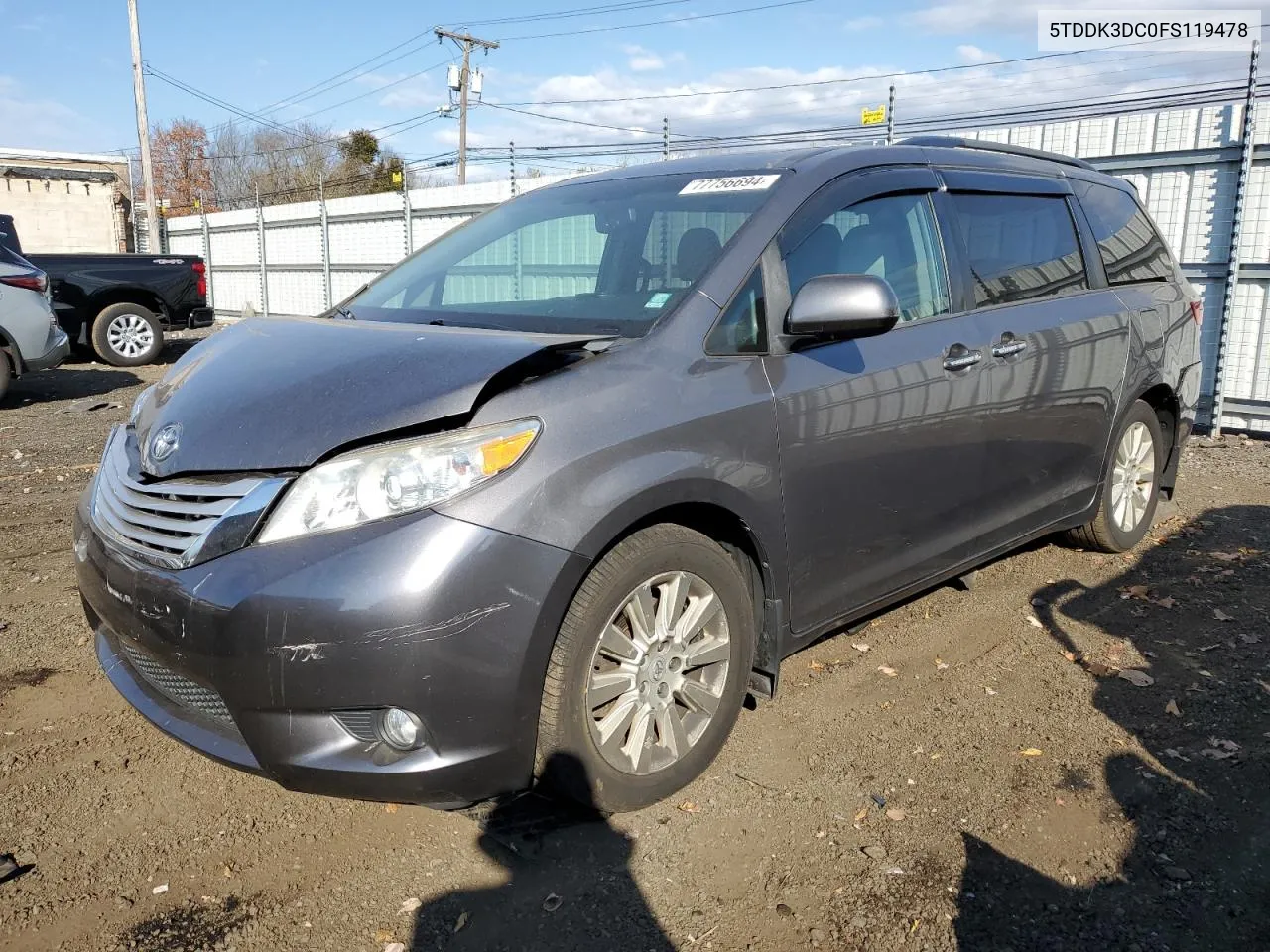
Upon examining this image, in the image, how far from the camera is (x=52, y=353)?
1042 centimetres

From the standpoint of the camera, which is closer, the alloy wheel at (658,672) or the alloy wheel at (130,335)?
the alloy wheel at (658,672)

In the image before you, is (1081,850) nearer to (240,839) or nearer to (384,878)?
(384,878)

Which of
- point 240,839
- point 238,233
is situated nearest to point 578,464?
point 240,839

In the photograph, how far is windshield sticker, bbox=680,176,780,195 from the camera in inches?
128

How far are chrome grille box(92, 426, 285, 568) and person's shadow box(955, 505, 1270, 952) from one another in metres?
1.99

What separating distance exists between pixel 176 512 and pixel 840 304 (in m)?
1.89

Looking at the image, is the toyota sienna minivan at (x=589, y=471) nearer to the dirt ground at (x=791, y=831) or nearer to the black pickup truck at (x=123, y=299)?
the dirt ground at (x=791, y=831)

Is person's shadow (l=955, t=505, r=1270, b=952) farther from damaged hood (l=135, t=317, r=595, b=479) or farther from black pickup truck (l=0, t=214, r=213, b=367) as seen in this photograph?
black pickup truck (l=0, t=214, r=213, b=367)

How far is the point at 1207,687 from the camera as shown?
368 cm

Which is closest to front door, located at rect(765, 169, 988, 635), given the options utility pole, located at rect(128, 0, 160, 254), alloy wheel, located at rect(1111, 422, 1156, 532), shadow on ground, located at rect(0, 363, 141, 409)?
alloy wheel, located at rect(1111, 422, 1156, 532)

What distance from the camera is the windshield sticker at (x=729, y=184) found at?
3.25 m

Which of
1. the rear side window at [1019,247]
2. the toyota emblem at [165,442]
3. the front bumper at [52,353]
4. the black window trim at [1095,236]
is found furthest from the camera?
the front bumper at [52,353]

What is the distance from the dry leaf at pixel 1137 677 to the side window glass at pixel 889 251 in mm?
1555

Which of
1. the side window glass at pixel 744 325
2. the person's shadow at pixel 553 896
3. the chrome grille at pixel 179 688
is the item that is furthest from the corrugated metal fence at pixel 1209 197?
the person's shadow at pixel 553 896
